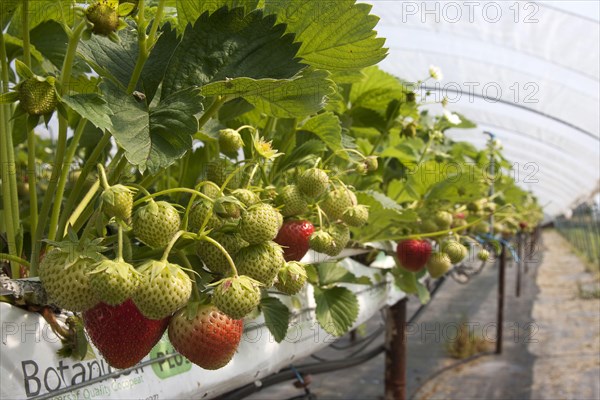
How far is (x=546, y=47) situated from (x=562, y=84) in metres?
0.63

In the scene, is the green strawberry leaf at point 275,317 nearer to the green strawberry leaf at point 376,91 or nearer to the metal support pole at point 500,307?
the green strawberry leaf at point 376,91

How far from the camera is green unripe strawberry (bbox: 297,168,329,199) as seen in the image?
2.54 feet

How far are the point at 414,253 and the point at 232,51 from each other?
952 millimetres

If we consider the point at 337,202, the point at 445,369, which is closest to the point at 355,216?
the point at 337,202

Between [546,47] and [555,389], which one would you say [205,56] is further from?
[555,389]

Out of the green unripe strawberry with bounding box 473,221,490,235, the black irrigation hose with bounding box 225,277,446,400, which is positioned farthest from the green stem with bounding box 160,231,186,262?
the green unripe strawberry with bounding box 473,221,490,235

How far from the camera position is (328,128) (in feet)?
3.04

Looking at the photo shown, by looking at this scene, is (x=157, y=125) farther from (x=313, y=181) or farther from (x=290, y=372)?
(x=290, y=372)

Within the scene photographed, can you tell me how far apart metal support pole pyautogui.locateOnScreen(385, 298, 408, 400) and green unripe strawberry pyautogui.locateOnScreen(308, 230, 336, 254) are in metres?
1.78

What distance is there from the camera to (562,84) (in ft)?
16.3

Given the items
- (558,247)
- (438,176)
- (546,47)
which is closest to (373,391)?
(546,47)

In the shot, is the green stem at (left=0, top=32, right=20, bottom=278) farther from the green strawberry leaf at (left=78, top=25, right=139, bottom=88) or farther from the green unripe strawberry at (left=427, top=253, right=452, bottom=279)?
the green unripe strawberry at (left=427, top=253, right=452, bottom=279)

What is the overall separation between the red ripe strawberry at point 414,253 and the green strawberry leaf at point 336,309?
0.93 ft

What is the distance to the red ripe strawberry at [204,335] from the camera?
21.6 inches
